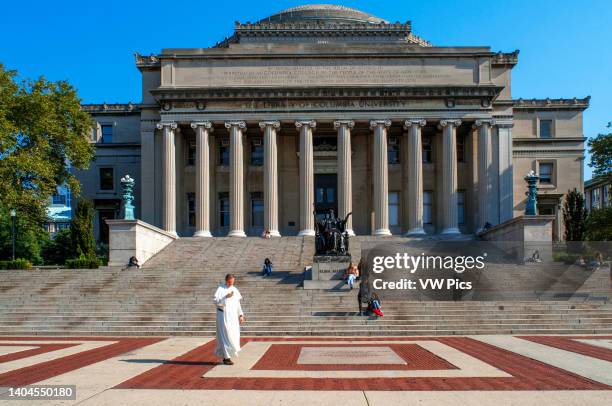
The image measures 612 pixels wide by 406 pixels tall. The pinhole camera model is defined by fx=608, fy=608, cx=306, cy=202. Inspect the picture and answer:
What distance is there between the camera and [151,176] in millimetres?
49750

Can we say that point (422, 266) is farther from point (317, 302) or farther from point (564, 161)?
point (564, 161)

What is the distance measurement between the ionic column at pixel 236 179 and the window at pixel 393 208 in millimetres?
12522

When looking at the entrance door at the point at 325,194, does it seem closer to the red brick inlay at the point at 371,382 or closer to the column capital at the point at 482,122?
the column capital at the point at 482,122

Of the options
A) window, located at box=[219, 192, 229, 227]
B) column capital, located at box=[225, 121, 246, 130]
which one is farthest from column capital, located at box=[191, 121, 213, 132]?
window, located at box=[219, 192, 229, 227]

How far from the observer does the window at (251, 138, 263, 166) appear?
2036 inches

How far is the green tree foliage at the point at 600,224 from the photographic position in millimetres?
40812

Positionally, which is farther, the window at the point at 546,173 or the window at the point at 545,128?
the window at the point at 545,128

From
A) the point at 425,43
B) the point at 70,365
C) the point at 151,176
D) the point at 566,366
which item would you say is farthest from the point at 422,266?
the point at 425,43

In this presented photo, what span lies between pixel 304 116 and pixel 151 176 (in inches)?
533

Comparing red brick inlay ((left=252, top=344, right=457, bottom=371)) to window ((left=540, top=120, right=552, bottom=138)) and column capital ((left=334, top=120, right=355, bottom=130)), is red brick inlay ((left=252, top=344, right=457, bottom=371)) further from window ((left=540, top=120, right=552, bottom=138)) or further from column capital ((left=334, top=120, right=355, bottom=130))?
window ((left=540, top=120, right=552, bottom=138))

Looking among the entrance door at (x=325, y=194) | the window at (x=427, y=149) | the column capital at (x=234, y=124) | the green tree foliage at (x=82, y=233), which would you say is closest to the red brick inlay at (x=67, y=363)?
the green tree foliage at (x=82, y=233)

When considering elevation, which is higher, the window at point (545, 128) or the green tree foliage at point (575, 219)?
the window at point (545, 128)

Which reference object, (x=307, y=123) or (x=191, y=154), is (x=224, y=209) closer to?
(x=191, y=154)

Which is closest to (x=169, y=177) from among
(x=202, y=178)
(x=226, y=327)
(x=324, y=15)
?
(x=202, y=178)
